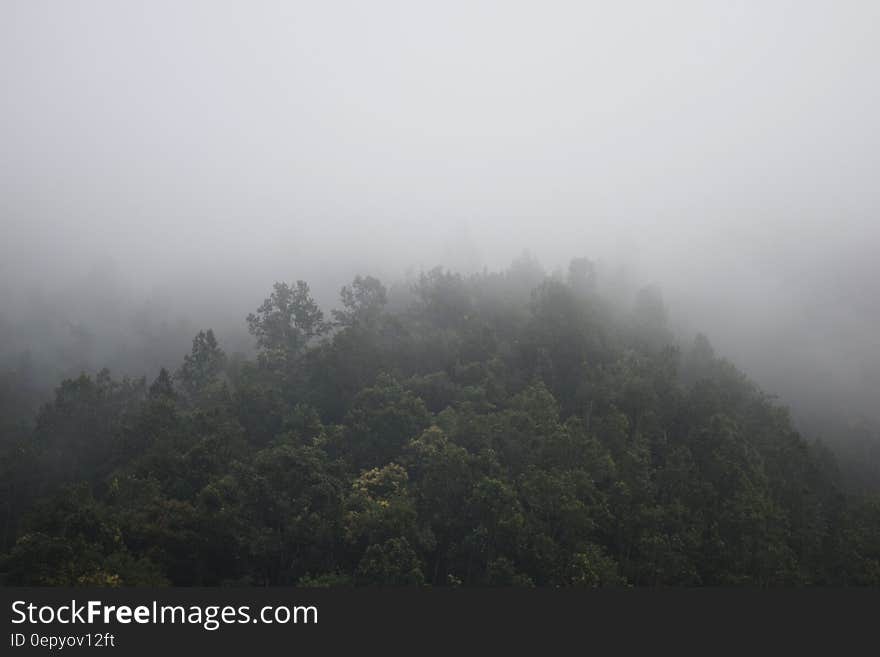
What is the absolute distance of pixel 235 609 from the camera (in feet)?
97.2

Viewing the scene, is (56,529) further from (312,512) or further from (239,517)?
(312,512)

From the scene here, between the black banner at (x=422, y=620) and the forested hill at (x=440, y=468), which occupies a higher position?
the forested hill at (x=440, y=468)

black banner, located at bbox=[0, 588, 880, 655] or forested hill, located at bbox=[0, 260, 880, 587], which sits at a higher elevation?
forested hill, located at bbox=[0, 260, 880, 587]

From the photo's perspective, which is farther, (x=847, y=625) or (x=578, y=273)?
(x=578, y=273)

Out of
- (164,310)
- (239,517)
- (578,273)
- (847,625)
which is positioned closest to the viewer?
(847,625)

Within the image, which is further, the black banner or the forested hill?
the forested hill

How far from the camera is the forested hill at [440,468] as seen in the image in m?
43.8

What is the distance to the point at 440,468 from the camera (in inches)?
1973

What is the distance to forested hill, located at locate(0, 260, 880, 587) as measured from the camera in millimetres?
43781

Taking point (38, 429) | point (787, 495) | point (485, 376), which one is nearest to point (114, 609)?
point (485, 376)

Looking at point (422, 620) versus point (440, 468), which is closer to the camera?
point (422, 620)

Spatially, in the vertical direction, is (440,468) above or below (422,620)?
above

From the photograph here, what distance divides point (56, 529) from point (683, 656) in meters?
42.5

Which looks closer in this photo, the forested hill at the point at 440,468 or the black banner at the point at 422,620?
the black banner at the point at 422,620
